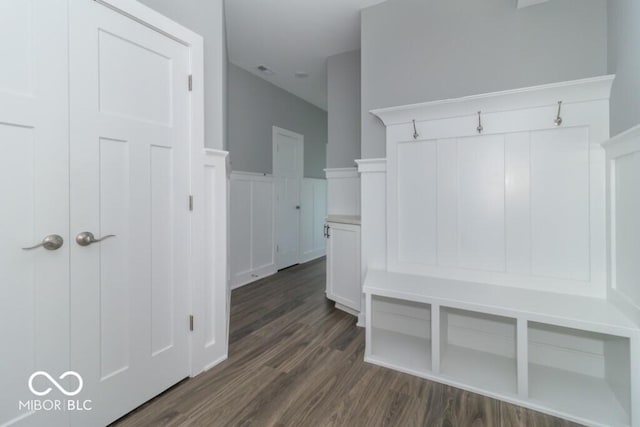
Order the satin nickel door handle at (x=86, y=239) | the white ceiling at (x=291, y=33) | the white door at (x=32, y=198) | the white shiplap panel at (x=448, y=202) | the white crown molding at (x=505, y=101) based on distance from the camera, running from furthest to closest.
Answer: the white ceiling at (x=291, y=33), the white shiplap panel at (x=448, y=202), the white crown molding at (x=505, y=101), the satin nickel door handle at (x=86, y=239), the white door at (x=32, y=198)

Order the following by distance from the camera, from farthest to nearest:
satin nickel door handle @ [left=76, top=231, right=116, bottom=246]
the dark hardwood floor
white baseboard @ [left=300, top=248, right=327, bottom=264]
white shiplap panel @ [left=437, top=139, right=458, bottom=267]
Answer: white baseboard @ [left=300, top=248, right=327, bottom=264] < white shiplap panel @ [left=437, top=139, right=458, bottom=267] < the dark hardwood floor < satin nickel door handle @ [left=76, top=231, right=116, bottom=246]

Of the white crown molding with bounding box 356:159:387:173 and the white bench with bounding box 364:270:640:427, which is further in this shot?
the white crown molding with bounding box 356:159:387:173

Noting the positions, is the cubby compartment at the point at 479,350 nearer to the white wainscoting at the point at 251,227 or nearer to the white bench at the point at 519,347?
the white bench at the point at 519,347

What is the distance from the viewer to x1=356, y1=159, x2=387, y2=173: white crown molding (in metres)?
2.53

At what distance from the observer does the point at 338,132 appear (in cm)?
359

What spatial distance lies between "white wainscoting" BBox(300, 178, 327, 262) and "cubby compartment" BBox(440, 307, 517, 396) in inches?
127

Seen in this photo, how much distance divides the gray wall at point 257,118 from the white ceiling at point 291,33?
21 cm

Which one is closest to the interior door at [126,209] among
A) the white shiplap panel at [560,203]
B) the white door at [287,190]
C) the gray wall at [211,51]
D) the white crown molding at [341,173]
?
the gray wall at [211,51]

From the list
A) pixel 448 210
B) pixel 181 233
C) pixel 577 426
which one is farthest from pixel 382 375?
pixel 181 233

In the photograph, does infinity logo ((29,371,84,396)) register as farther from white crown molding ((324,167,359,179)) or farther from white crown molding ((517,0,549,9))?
white crown molding ((517,0,549,9))

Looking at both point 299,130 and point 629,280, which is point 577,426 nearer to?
point 629,280

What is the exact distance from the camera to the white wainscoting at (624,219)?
4.83ft

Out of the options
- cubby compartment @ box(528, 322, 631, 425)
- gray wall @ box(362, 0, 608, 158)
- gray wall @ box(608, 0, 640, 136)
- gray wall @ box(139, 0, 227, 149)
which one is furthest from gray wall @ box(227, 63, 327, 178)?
cubby compartment @ box(528, 322, 631, 425)

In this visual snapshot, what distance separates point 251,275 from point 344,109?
239 centimetres
